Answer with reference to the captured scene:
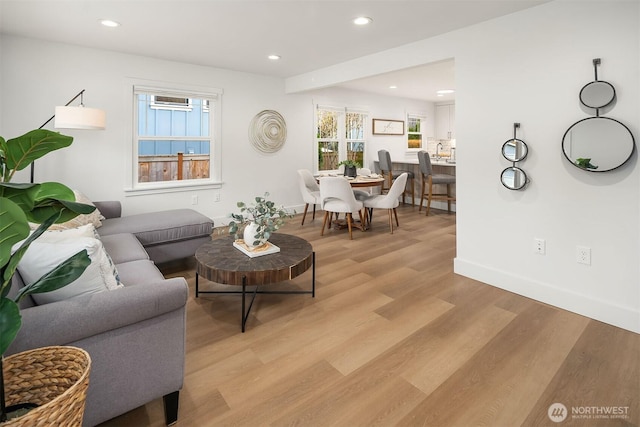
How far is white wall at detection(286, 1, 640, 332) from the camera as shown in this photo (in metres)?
2.30

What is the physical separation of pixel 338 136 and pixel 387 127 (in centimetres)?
147

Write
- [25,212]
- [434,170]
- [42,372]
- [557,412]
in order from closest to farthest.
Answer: [25,212] → [42,372] → [557,412] → [434,170]

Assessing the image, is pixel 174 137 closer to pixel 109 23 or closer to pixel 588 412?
pixel 109 23

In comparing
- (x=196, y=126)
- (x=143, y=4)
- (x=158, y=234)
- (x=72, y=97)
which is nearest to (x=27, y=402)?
(x=158, y=234)

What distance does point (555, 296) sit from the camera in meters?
2.68

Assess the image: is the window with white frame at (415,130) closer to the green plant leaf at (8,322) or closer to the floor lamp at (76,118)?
the floor lamp at (76,118)

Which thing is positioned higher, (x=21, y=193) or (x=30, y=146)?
(x=30, y=146)

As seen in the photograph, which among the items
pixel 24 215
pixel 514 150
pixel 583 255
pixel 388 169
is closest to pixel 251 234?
pixel 24 215

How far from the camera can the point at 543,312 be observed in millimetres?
2574

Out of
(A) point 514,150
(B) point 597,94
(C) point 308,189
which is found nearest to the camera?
(B) point 597,94

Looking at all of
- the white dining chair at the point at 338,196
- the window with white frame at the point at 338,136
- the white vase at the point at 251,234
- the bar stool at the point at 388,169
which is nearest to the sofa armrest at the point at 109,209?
the white vase at the point at 251,234

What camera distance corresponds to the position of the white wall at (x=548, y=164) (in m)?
2.30

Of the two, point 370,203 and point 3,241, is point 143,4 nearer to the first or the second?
point 3,241

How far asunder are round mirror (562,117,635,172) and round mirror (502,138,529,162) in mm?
287
